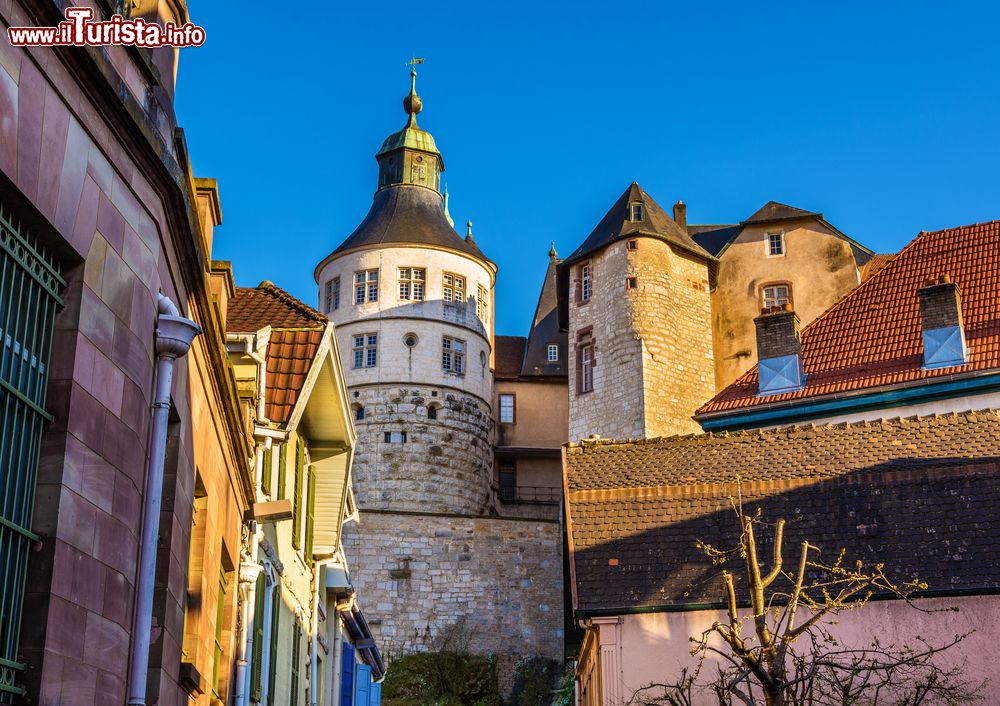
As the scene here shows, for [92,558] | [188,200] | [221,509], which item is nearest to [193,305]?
[188,200]

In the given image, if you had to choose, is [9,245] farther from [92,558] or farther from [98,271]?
[92,558]

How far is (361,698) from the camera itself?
70.9 ft

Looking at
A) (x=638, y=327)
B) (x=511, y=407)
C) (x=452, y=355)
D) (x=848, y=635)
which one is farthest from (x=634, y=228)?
(x=848, y=635)

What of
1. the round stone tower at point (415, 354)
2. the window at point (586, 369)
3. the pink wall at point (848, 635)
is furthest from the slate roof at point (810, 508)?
the round stone tower at point (415, 354)

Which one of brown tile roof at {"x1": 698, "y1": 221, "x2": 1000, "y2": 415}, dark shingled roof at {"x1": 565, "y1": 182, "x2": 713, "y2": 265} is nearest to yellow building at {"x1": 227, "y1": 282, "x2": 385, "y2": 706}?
brown tile roof at {"x1": 698, "y1": 221, "x2": 1000, "y2": 415}

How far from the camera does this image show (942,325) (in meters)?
27.8

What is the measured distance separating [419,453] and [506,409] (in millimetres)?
7155

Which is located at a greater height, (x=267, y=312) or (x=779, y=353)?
(x=779, y=353)

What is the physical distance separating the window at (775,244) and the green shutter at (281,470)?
3043 centimetres

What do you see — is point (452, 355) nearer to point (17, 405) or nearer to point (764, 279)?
point (764, 279)

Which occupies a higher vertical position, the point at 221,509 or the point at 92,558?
the point at 221,509

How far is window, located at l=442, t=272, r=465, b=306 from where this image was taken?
1957 inches

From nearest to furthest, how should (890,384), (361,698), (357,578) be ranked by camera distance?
(361,698)
(890,384)
(357,578)

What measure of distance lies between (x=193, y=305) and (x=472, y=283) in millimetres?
42121
